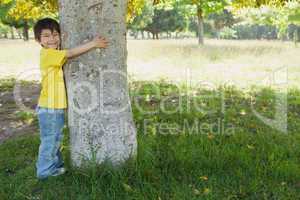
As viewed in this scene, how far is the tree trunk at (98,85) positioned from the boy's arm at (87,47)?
0.09 meters

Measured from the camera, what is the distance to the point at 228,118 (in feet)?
21.4

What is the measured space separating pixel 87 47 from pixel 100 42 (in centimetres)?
13

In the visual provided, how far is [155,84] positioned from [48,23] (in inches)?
269

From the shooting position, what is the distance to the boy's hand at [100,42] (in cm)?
378

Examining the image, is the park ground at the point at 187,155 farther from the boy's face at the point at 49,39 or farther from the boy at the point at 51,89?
the boy's face at the point at 49,39

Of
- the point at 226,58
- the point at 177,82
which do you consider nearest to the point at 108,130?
the point at 177,82

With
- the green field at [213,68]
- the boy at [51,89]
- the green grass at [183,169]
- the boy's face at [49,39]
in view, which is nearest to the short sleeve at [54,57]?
the boy at [51,89]

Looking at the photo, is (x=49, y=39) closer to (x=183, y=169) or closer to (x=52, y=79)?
(x=52, y=79)

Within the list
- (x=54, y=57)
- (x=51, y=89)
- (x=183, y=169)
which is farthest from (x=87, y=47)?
(x=183, y=169)

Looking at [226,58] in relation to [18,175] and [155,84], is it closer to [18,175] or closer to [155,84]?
[155,84]

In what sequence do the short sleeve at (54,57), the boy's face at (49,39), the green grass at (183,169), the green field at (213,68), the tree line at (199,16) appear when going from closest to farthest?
the green grass at (183,169) < the short sleeve at (54,57) < the boy's face at (49,39) < the tree line at (199,16) < the green field at (213,68)

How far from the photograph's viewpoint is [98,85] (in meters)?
3.94

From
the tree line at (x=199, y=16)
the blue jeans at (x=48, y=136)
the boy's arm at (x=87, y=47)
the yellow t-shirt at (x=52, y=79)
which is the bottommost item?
the blue jeans at (x=48, y=136)

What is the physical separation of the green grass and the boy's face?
51.7 inches
